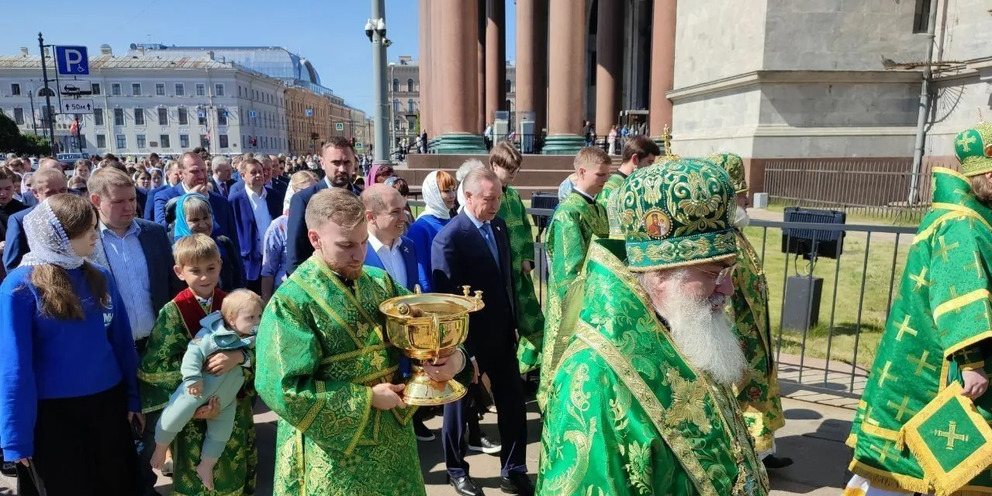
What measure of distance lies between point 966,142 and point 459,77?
17.1m

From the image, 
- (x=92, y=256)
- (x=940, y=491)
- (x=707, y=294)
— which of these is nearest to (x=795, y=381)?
(x=940, y=491)

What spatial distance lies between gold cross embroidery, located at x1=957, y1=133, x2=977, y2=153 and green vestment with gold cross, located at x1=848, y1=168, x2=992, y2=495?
0.45 feet

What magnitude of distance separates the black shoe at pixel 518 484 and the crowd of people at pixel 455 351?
1 cm

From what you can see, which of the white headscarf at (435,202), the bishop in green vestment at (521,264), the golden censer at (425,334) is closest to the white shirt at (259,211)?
the bishop in green vestment at (521,264)

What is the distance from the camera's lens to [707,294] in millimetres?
1691

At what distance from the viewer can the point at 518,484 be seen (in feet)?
12.6

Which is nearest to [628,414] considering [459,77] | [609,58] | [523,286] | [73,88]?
[523,286]

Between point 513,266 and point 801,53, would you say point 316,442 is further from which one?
point 801,53

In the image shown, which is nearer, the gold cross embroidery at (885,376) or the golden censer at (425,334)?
the golden censer at (425,334)

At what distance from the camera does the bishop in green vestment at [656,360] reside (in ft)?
4.92

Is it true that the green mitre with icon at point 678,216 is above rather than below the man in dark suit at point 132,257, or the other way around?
above

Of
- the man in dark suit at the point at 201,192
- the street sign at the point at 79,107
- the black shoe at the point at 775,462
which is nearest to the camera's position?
the black shoe at the point at 775,462

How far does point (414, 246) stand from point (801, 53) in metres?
16.6

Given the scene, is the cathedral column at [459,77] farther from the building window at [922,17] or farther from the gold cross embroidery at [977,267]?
the gold cross embroidery at [977,267]
